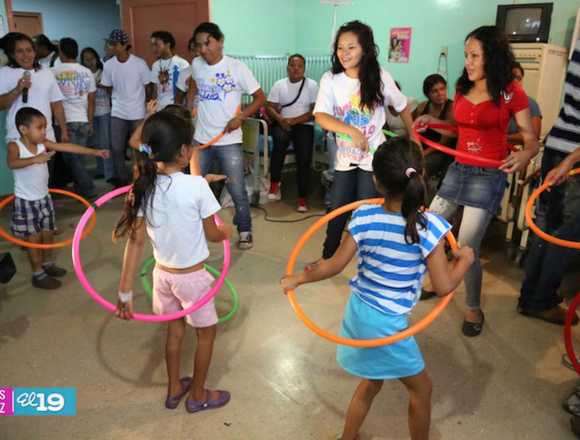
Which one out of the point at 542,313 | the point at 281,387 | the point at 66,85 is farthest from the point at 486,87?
the point at 66,85

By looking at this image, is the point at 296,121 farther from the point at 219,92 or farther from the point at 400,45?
the point at 400,45

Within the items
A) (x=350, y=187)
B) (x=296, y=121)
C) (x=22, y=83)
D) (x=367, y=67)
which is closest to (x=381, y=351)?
(x=350, y=187)

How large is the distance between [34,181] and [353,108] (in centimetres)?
212

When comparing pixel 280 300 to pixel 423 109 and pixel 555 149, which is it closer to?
pixel 555 149

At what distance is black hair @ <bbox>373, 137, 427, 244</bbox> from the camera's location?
147 cm

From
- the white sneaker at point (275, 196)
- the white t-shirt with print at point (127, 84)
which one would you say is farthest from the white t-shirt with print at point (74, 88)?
the white sneaker at point (275, 196)

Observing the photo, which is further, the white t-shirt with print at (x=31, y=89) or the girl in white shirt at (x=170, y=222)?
the white t-shirt with print at (x=31, y=89)

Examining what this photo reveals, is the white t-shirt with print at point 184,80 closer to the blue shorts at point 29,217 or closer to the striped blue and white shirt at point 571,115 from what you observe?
the blue shorts at point 29,217

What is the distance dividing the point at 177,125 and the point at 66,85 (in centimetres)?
378

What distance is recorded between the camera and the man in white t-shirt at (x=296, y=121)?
5.21 meters

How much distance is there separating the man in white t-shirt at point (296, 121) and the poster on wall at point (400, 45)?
1.35m

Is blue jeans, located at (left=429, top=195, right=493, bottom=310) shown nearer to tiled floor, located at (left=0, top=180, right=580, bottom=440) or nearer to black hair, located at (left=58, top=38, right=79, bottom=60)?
tiled floor, located at (left=0, top=180, right=580, bottom=440)

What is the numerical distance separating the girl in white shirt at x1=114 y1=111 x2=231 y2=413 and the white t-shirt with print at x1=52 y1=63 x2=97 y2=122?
3693mm

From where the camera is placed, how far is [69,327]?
2.85m
